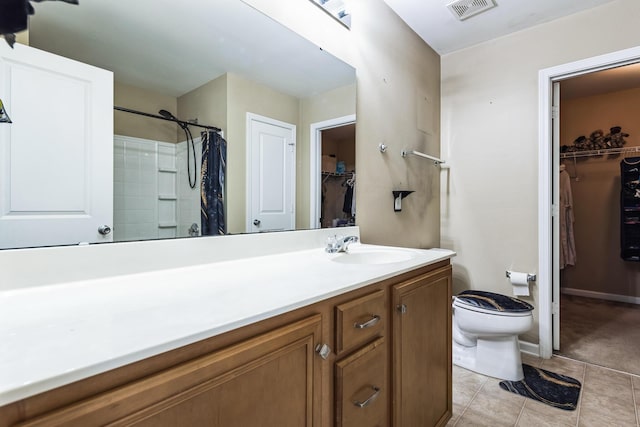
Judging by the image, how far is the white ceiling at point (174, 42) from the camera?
904 mm

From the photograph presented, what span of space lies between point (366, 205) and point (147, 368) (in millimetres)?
1552

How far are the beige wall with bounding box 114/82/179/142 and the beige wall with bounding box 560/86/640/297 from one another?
4366mm

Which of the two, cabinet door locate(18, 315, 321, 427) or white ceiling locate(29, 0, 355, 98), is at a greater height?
white ceiling locate(29, 0, 355, 98)

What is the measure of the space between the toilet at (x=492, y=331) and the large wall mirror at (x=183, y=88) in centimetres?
123

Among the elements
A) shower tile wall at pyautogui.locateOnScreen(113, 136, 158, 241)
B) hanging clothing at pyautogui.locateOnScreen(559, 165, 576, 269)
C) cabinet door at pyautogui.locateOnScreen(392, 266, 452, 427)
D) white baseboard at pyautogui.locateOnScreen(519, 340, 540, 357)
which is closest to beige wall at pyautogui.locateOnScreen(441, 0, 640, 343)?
white baseboard at pyautogui.locateOnScreen(519, 340, 540, 357)

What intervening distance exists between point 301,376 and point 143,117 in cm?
93

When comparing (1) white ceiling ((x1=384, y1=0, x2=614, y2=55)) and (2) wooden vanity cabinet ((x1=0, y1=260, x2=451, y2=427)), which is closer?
(2) wooden vanity cabinet ((x1=0, y1=260, x2=451, y2=427))

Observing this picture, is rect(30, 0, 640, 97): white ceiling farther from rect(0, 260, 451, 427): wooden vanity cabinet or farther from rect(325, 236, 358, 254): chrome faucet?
rect(0, 260, 451, 427): wooden vanity cabinet

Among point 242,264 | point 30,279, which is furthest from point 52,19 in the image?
point 242,264

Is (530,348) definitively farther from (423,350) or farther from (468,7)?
(468,7)

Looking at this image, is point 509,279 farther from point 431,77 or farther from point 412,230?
point 431,77

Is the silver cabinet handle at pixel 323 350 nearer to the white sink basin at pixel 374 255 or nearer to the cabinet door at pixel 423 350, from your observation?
the cabinet door at pixel 423 350

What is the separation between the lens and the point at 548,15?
2.18m

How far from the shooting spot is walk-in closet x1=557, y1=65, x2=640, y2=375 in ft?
10.4
